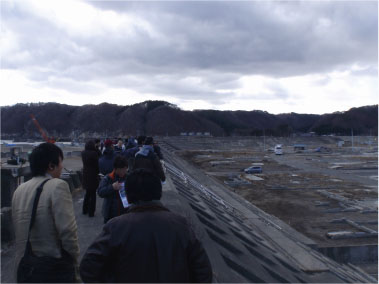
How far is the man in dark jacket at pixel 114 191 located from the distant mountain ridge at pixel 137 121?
6881cm

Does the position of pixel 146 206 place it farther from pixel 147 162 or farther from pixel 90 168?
pixel 90 168

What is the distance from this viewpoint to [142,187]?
84.9 inches

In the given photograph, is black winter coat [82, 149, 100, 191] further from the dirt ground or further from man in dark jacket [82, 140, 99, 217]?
the dirt ground

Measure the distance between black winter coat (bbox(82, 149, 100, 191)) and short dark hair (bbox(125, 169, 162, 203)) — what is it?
393 cm

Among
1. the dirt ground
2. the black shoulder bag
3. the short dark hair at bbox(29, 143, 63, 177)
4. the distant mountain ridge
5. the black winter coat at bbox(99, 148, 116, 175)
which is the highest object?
the distant mountain ridge

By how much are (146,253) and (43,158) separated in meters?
1.20

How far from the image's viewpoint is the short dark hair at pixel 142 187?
2.15 m

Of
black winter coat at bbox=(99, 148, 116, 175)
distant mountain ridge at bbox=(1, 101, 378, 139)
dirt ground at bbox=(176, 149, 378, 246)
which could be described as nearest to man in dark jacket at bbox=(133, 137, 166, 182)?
black winter coat at bbox=(99, 148, 116, 175)

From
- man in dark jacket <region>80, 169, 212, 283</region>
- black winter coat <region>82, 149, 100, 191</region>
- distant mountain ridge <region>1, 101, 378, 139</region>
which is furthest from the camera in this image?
distant mountain ridge <region>1, 101, 378, 139</region>

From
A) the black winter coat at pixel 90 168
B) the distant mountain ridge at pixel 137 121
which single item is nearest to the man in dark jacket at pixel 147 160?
the black winter coat at pixel 90 168

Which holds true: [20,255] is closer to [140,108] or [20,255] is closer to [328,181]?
[328,181]

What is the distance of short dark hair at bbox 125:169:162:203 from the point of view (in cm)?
215

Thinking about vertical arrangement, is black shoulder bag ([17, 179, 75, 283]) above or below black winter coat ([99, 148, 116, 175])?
below

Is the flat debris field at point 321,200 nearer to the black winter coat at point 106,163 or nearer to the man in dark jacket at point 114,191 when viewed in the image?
the black winter coat at point 106,163
